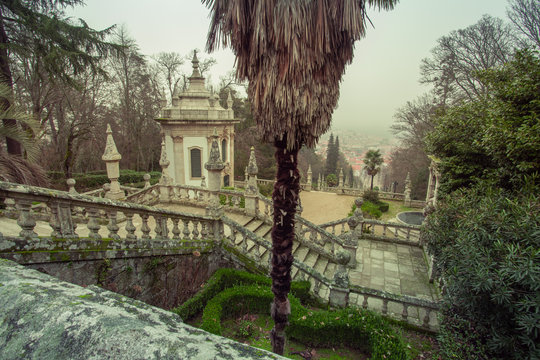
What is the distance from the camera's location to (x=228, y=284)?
26.6 feet

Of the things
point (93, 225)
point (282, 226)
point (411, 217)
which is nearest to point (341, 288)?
point (282, 226)

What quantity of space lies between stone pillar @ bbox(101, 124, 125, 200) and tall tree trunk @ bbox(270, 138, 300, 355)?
8.54m

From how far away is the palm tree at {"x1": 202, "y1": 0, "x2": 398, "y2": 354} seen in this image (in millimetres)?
4066

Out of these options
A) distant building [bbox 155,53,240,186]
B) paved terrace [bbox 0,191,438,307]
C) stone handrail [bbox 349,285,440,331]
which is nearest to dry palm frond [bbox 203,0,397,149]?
stone handrail [bbox 349,285,440,331]

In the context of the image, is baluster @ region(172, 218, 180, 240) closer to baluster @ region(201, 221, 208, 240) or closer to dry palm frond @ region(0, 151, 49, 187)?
baluster @ region(201, 221, 208, 240)

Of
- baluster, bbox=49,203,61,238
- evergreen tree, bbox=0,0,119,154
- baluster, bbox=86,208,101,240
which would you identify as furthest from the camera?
evergreen tree, bbox=0,0,119,154

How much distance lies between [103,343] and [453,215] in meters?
7.29

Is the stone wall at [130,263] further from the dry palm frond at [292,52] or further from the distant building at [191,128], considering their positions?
the distant building at [191,128]

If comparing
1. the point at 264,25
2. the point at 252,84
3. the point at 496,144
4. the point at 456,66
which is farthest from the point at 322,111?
the point at 456,66

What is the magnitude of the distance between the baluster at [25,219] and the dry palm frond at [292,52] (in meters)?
4.02

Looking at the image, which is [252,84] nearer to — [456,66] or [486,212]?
[486,212]

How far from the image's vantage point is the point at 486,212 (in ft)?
15.1

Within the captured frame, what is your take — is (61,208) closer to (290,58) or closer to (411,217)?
(290,58)

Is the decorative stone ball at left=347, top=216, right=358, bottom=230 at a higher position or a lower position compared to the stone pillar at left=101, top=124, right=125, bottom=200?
lower
